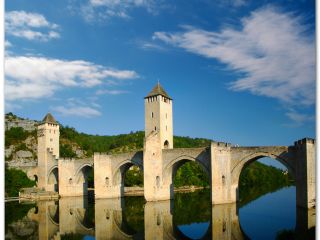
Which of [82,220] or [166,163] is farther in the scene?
[166,163]

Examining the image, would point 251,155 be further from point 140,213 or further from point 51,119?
point 51,119

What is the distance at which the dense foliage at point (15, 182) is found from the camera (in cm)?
2769

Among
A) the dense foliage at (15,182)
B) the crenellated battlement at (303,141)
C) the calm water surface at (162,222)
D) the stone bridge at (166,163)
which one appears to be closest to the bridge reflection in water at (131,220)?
the calm water surface at (162,222)

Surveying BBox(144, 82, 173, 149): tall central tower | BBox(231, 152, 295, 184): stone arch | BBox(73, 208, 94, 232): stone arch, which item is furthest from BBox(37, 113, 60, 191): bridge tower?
BBox(231, 152, 295, 184): stone arch

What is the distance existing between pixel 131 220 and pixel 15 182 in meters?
16.7

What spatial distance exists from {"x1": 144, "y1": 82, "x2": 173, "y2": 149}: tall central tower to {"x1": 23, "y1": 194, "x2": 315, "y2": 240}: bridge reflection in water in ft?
16.4

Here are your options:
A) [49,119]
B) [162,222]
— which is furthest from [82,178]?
[162,222]

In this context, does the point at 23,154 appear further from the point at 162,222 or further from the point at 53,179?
→ the point at 162,222

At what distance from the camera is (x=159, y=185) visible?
70.3 ft

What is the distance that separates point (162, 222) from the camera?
47.2ft

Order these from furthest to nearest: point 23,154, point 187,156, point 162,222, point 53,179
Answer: point 23,154
point 53,179
point 187,156
point 162,222

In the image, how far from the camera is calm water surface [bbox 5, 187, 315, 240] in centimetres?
1211

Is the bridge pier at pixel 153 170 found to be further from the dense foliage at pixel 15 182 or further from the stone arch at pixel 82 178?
the dense foliage at pixel 15 182

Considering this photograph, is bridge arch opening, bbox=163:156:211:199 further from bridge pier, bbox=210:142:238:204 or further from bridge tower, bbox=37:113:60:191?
bridge tower, bbox=37:113:60:191
